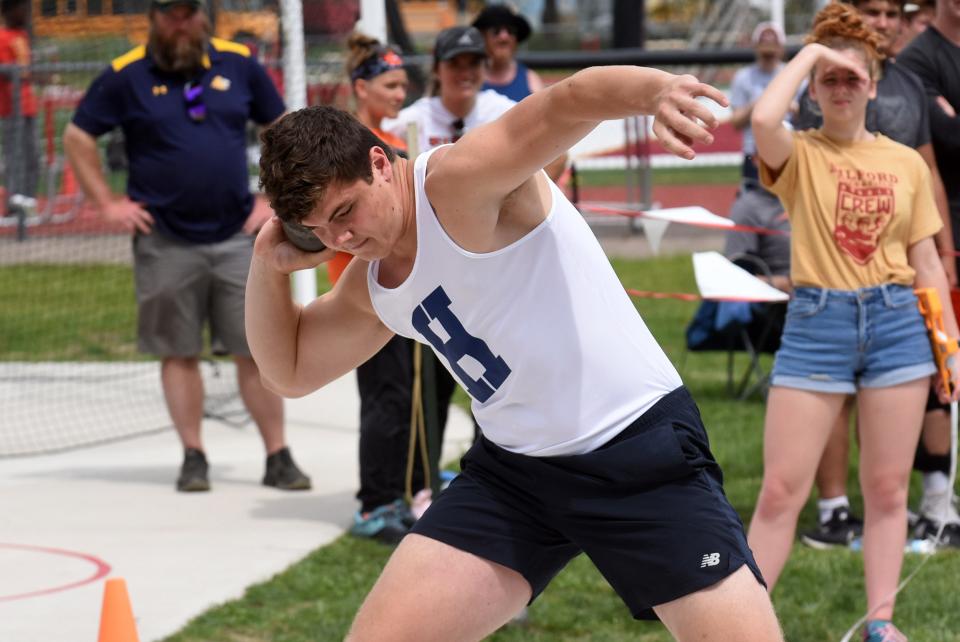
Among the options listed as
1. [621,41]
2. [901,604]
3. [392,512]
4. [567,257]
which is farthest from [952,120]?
[621,41]

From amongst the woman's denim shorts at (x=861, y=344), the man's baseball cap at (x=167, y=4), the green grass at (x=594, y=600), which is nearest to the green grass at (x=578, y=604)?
the green grass at (x=594, y=600)

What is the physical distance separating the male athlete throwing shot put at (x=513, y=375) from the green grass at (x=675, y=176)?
1444 cm

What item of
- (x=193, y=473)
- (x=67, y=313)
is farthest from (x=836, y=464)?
(x=67, y=313)

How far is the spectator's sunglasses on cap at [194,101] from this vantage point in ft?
22.6

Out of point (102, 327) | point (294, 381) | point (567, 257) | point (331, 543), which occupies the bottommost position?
point (102, 327)

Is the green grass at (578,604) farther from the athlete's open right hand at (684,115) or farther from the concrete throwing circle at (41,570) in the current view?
the athlete's open right hand at (684,115)

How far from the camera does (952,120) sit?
235 inches

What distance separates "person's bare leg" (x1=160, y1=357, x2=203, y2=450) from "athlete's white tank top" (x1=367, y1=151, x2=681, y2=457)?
395 centimetres

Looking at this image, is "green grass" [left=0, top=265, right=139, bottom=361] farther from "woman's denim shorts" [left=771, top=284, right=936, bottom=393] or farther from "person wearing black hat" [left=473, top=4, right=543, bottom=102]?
"woman's denim shorts" [left=771, top=284, right=936, bottom=393]

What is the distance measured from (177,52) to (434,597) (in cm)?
425

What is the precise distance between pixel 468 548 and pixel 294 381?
24.0 inches

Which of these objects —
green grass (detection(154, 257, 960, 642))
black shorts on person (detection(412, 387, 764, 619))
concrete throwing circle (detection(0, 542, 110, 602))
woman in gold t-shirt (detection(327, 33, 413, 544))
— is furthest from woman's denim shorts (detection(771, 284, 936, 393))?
concrete throwing circle (detection(0, 542, 110, 602))

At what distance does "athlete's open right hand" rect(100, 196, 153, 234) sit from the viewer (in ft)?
22.6

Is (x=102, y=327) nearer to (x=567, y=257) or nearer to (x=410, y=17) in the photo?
(x=567, y=257)
